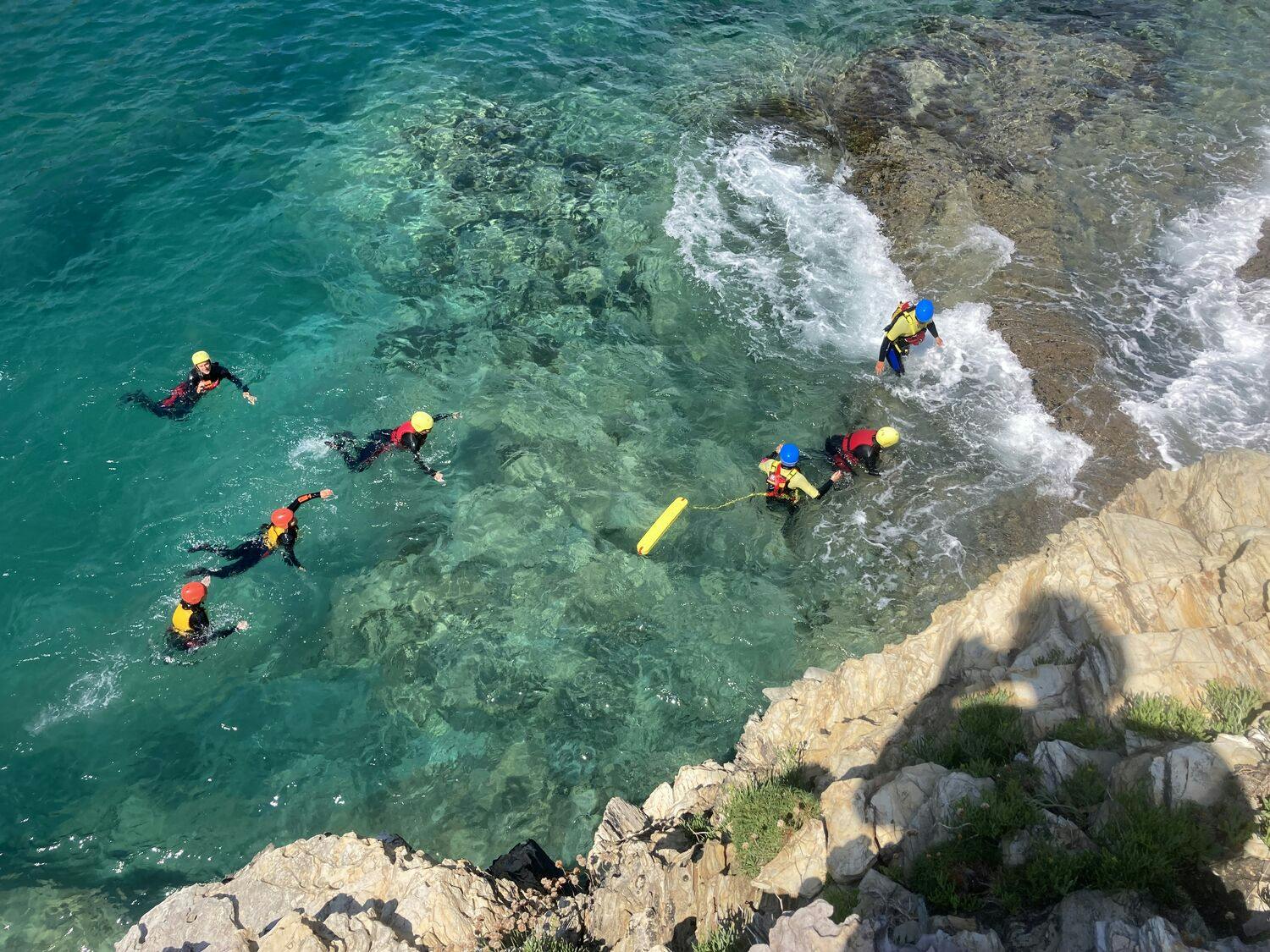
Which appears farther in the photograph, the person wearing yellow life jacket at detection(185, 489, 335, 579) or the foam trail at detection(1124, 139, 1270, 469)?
the foam trail at detection(1124, 139, 1270, 469)

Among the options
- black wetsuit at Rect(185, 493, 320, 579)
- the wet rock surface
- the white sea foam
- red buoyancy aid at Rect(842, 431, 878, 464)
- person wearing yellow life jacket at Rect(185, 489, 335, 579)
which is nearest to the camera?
the white sea foam

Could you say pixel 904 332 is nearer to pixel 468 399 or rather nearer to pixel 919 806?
pixel 468 399

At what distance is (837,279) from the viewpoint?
1784 centimetres

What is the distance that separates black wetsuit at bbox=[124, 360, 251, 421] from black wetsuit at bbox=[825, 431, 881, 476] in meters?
11.4

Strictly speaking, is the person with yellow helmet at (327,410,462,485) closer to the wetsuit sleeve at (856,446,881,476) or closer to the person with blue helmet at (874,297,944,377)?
the wetsuit sleeve at (856,446,881,476)

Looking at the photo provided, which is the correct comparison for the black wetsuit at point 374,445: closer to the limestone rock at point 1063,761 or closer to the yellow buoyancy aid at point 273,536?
the yellow buoyancy aid at point 273,536

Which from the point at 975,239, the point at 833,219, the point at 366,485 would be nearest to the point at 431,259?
the point at 366,485

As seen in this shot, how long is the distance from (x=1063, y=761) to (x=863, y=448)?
754 centimetres

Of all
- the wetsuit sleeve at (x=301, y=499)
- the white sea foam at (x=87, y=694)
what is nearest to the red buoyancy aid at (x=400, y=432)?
the wetsuit sleeve at (x=301, y=499)

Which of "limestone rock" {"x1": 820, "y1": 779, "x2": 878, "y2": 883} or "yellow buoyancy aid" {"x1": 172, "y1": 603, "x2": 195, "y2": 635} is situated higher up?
"limestone rock" {"x1": 820, "y1": 779, "x2": 878, "y2": 883}

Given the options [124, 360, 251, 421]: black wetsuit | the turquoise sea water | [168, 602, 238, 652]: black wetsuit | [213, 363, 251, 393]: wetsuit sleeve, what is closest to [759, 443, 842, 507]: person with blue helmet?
the turquoise sea water

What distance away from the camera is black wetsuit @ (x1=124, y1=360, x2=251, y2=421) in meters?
15.0

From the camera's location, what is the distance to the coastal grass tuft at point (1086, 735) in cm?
707

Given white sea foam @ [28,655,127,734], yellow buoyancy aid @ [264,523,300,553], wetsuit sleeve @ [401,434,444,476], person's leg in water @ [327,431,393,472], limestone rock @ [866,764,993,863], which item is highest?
limestone rock @ [866,764,993,863]
